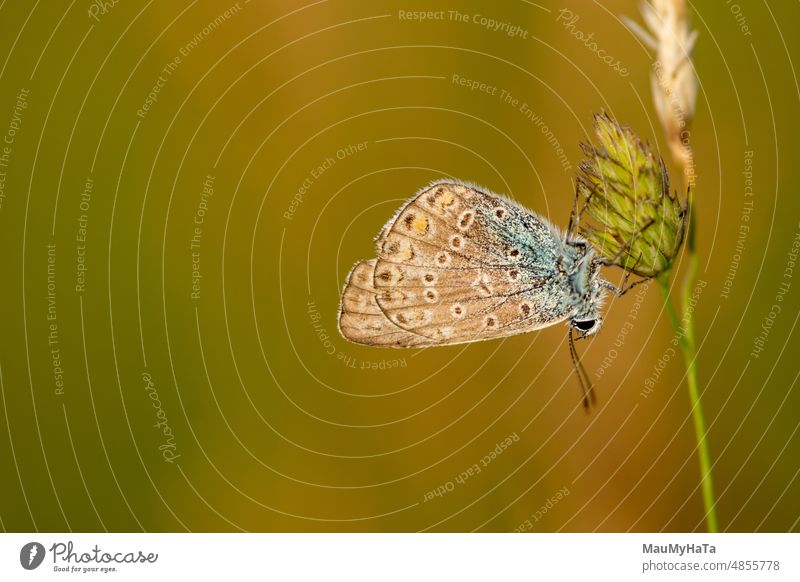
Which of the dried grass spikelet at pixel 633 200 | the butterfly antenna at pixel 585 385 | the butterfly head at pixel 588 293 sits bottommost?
the butterfly antenna at pixel 585 385

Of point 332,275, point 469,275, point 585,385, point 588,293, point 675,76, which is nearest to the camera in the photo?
point 675,76

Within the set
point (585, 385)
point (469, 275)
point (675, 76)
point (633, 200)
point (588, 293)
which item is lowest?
point (585, 385)

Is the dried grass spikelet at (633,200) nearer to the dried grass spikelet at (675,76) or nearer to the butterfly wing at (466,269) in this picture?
the dried grass spikelet at (675,76)

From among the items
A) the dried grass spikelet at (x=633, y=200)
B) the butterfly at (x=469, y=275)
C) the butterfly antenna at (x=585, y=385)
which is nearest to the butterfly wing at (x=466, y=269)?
the butterfly at (x=469, y=275)

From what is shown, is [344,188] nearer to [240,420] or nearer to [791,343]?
[240,420]

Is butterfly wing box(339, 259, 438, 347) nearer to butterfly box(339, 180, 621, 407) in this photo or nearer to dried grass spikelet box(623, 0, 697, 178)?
butterfly box(339, 180, 621, 407)

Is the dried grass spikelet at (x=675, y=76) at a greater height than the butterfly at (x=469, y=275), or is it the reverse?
the dried grass spikelet at (x=675, y=76)

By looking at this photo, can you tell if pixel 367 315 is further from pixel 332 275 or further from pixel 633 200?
pixel 633 200

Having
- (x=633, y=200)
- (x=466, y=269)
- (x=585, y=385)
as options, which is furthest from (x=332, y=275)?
(x=633, y=200)
